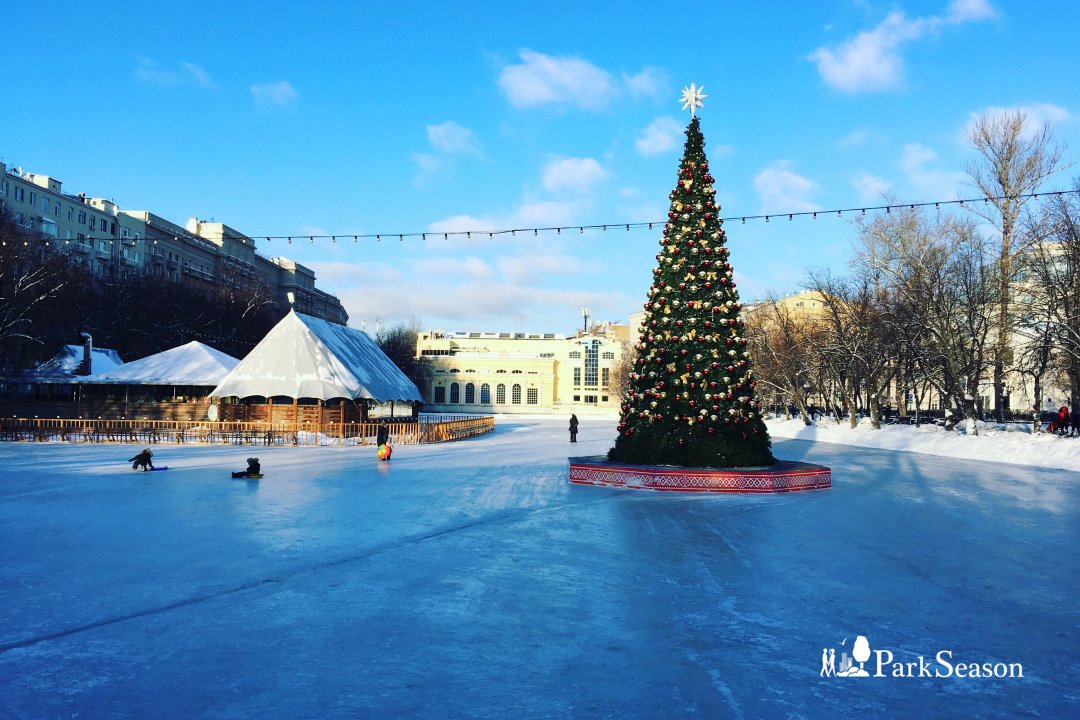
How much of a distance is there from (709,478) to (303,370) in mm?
22663

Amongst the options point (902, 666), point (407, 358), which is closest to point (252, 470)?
point (902, 666)

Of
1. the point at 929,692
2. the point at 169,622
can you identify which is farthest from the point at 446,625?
the point at 929,692

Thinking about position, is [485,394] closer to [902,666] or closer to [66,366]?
[66,366]

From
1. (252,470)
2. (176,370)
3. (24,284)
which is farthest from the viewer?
(24,284)

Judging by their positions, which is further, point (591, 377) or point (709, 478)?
point (591, 377)

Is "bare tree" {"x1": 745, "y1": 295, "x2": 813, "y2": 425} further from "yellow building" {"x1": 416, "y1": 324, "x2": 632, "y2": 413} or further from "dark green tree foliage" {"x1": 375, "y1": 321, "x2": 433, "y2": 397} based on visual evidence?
"dark green tree foliage" {"x1": 375, "y1": 321, "x2": 433, "y2": 397}

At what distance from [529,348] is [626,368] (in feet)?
95.0

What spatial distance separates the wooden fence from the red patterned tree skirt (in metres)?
15.2

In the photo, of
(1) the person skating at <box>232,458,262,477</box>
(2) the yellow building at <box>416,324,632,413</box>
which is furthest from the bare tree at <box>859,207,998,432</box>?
(2) the yellow building at <box>416,324,632,413</box>

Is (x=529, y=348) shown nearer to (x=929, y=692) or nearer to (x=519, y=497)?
(x=519, y=497)

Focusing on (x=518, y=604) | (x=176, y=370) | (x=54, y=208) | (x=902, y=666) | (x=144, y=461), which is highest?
(x=54, y=208)

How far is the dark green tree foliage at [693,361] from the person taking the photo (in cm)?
1770

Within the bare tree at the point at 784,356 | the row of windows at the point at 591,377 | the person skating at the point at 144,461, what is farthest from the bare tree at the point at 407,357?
the person skating at the point at 144,461

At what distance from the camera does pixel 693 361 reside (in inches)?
709
